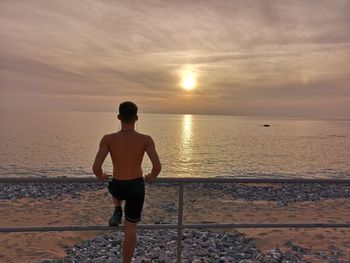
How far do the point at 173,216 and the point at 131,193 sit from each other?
1053 cm

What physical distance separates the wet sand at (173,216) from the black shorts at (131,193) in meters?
5.93

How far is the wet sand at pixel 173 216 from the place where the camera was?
32.3 feet

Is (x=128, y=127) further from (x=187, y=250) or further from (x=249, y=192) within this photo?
(x=249, y=192)

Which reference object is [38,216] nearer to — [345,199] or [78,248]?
[78,248]

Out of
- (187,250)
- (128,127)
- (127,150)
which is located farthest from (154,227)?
(187,250)

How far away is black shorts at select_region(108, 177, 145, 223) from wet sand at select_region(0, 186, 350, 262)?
19.5 feet

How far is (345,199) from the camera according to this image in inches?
825

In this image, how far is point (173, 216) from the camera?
1431cm

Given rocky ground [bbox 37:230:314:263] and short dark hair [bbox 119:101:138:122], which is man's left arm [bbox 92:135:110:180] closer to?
short dark hair [bbox 119:101:138:122]

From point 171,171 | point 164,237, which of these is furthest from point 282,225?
point 171,171

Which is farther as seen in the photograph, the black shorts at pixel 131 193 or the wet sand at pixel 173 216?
the wet sand at pixel 173 216

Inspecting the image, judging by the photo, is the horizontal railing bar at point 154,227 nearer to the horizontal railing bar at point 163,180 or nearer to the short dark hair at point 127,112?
the horizontal railing bar at point 163,180

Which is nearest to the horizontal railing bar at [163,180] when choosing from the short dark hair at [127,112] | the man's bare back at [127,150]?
the man's bare back at [127,150]

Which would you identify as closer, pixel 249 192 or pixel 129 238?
pixel 129 238
